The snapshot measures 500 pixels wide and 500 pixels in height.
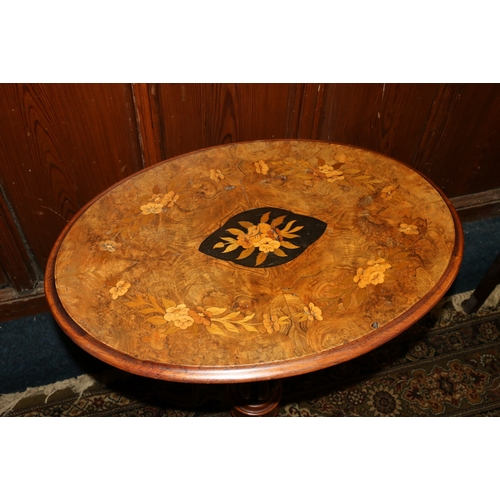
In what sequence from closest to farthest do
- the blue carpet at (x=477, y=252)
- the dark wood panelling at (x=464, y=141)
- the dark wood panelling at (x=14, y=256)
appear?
the dark wood panelling at (x=14, y=256) → the dark wood panelling at (x=464, y=141) → the blue carpet at (x=477, y=252)

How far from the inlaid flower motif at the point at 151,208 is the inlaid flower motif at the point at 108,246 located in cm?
15

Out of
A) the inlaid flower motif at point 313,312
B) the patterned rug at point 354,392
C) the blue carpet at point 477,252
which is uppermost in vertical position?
the inlaid flower motif at point 313,312

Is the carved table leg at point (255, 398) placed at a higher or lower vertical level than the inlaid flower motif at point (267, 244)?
lower

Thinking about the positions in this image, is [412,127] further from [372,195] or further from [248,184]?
[248,184]

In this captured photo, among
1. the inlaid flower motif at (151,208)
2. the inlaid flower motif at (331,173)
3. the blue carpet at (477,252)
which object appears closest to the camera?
the inlaid flower motif at (151,208)

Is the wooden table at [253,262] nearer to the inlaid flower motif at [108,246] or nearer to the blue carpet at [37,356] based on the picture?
the inlaid flower motif at [108,246]

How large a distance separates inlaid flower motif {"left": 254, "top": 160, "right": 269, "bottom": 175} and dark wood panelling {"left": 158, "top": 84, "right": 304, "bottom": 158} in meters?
0.38

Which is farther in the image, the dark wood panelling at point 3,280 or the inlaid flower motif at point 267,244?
the dark wood panelling at point 3,280

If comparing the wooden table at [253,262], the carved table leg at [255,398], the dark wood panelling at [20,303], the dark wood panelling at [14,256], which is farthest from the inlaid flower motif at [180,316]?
the dark wood panelling at [20,303]

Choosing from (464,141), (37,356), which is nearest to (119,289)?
(37,356)

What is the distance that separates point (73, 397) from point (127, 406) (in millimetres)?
257

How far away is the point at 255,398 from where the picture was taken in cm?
174

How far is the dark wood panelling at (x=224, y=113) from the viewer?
1791mm

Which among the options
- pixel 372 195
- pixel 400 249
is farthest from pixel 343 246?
pixel 372 195
